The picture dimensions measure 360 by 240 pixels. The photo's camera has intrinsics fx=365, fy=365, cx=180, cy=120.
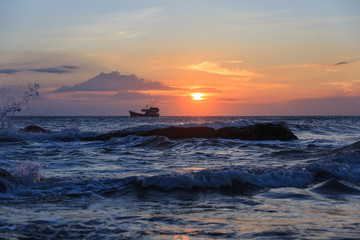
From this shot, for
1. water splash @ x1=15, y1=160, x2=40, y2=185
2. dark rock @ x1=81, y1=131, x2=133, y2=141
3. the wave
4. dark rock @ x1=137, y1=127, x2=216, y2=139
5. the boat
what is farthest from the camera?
the boat

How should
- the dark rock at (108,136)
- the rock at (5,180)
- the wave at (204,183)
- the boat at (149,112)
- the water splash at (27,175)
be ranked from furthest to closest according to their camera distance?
the boat at (149,112)
the dark rock at (108,136)
the water splash at (27,175)
the wave at (204,183)
the rock at (5,180)

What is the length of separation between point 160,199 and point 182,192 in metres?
0.69

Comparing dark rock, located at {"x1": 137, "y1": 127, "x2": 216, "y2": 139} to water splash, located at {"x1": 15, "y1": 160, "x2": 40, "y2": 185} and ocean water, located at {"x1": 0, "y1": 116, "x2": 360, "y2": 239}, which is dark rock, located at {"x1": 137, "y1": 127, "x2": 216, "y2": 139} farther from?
water splash, located at {"x1": 15, "y1": 160, "x2": 40, "y2": 185}

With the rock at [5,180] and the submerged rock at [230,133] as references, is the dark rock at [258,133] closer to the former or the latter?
the submerged rock at [230,133]

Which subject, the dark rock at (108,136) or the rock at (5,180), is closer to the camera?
the rock at (5,180)

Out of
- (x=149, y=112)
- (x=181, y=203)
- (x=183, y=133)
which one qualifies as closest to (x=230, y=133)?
(x=183, y=133)

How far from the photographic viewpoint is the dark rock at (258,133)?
20172 millimetres

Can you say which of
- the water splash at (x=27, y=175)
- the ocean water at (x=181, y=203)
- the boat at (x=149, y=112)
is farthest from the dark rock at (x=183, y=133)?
the boat at (x=149, y=112)

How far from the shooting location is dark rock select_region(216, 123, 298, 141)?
20172 millimetres

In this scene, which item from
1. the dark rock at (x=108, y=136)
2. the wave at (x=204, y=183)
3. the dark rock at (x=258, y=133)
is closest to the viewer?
the wave at (x=204, y=183)

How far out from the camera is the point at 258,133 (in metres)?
20.4

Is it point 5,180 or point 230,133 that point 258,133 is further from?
point 5,180

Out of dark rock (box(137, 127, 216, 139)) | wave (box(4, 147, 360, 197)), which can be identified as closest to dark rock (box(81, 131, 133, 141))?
dark rock (box(137, 127, 216, 139))

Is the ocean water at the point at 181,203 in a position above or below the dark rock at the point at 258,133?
below
